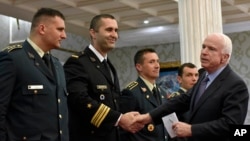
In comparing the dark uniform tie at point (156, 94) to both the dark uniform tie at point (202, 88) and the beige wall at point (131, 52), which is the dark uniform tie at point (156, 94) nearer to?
the dark uniform tie at point (202, 88)

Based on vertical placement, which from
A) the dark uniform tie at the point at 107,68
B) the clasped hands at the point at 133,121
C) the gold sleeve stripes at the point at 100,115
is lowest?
the clasped hands at the point at 133,121

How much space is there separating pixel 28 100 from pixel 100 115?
25.0 inches

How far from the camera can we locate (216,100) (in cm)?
266

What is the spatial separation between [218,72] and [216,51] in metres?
0.14

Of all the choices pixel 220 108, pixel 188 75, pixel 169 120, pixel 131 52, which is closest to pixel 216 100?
pixel 220 108

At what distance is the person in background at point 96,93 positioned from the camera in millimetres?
3010

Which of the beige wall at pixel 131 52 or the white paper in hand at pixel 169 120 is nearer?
the white paper in hand at pixel 169 120

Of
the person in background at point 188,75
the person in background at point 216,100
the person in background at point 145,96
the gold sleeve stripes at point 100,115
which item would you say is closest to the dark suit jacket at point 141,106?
the person in background at point 145,96

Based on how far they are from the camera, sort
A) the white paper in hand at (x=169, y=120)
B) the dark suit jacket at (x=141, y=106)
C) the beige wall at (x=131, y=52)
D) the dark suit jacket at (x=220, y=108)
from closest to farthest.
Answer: the dark suit jacket at (x=220, y=108)
the white paper in hand at (x=169, y=120)
the dark suit jacket at (x=141, y=106)
the beige wall at (x=131, y=52)

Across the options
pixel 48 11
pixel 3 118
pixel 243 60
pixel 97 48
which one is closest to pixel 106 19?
pixel 97 48

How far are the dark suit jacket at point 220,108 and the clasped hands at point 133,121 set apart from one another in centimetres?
43

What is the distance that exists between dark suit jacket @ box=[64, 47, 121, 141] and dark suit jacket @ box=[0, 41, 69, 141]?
336mm

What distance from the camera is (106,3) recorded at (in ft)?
24.7

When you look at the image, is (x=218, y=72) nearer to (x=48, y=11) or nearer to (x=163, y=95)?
(x=48, y=11)
